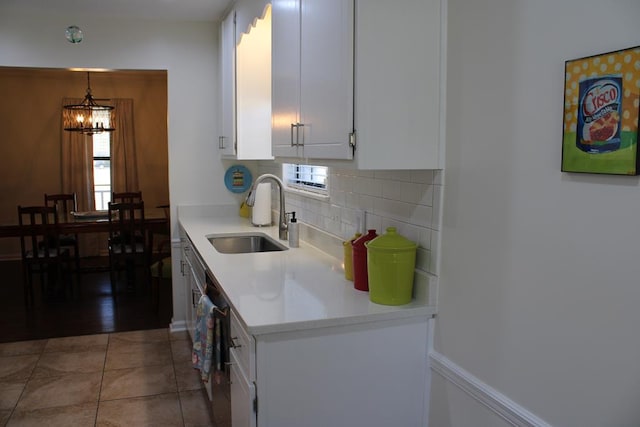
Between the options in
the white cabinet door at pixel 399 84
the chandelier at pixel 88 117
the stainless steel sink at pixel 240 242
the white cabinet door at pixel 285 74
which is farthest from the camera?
the chandelier at pixel 88 117

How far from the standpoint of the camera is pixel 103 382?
11.5ft

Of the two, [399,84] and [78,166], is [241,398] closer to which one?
[399,84]

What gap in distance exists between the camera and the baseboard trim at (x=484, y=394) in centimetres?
156

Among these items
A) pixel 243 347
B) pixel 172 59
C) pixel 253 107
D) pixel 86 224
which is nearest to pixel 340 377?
pixel 243 347

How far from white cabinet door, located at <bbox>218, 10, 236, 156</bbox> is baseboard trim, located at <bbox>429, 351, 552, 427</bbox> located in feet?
7.74

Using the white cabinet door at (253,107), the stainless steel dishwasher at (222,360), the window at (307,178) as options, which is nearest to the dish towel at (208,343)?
the stainless steel dishwasher at (222,360)

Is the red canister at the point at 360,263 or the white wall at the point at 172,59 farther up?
the white wall at the point at 172,59

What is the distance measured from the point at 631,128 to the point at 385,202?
124 centimetres

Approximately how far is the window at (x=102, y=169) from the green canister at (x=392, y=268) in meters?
6.39

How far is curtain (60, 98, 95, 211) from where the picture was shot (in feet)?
24.1

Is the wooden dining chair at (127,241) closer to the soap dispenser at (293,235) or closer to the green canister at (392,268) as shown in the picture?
the soap dispenser at (293,235)

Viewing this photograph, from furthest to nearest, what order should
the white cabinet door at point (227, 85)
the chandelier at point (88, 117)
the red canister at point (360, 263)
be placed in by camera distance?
the chandelier at point (88, 117) → the white cabinet door at point (227, 85) → the red canister at point (360, 263)

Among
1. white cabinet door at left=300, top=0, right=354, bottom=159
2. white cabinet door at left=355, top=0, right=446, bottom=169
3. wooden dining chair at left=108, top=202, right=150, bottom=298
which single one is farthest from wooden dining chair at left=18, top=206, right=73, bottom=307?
white cabinet door at left=355, top=0, right=446, bottom=169

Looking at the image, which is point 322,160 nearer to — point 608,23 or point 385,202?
point 385,202
